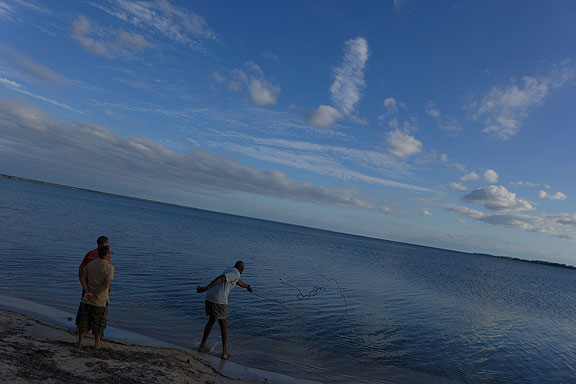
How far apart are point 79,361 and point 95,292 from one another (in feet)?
4.47

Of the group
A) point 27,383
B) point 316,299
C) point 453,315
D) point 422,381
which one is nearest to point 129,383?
point 27,383

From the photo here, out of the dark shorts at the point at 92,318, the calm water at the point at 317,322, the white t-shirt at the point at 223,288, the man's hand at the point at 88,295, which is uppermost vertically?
the white t-shirt at the point at 223,288

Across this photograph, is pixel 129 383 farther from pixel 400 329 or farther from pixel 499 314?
pixel 499 314

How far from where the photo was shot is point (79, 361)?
6016mm

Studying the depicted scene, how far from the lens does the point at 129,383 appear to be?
5.54 meters

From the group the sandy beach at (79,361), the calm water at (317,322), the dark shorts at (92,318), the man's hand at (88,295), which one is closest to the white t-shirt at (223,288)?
the sandy beach at (79,361)

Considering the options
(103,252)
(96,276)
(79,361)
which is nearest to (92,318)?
(96,276)

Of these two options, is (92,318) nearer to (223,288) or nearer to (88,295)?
(88,295)

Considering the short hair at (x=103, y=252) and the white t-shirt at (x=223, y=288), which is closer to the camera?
the short hair at (x=103, y=252)

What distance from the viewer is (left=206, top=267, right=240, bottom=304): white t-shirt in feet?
27.3

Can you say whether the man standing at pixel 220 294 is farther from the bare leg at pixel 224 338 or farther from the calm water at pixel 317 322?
the calm water at pixel 317 322

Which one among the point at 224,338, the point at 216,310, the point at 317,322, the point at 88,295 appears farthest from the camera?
the point at 317,322

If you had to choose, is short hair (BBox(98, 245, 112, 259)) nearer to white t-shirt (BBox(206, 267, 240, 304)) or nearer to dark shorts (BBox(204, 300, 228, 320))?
white t-shirt (BBox(206, 267, 240, 304))

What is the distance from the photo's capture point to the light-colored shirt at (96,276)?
690 centimetres
